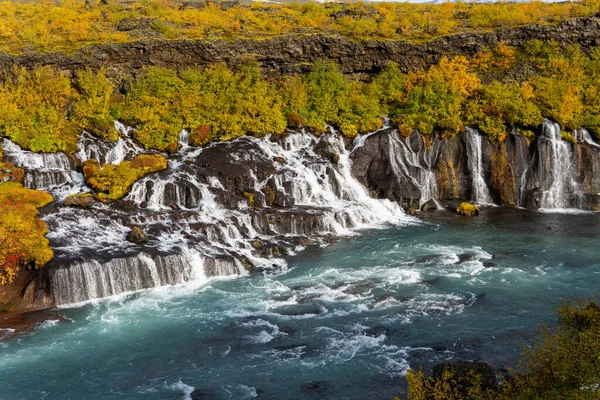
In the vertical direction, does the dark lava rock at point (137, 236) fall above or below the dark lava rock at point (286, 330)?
above

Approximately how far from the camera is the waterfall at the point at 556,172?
43.3 meters

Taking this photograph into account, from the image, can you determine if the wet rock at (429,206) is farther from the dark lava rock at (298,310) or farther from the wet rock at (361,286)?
the dark lava rock at (298,310)

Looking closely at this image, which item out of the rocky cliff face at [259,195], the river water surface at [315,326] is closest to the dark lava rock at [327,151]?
the rocky cliff face at [259,195]

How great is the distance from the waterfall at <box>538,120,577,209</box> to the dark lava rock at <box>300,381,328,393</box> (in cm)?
3229

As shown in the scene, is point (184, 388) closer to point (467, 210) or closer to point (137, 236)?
point (137, 236)

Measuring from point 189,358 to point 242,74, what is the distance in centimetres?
3793

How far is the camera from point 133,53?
52500 millimetres

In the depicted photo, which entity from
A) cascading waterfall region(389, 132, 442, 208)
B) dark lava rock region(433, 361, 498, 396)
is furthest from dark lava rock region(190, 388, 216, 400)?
cascading waterfall region(389, 132, 442, 208)

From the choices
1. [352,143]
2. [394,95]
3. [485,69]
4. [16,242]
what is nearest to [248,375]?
[16,242]

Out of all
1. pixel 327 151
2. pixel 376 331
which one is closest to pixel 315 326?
pixel 376 331

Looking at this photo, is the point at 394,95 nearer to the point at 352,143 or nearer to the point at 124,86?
the point at 352,143

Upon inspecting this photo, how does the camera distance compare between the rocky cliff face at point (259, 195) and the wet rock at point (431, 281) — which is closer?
the wet rock at point (431, 281)

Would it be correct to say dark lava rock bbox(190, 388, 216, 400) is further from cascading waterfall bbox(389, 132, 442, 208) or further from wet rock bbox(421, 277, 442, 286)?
cascading waterfall bbox(389, 132, 442, 208)

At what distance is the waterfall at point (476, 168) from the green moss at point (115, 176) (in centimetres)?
2671
